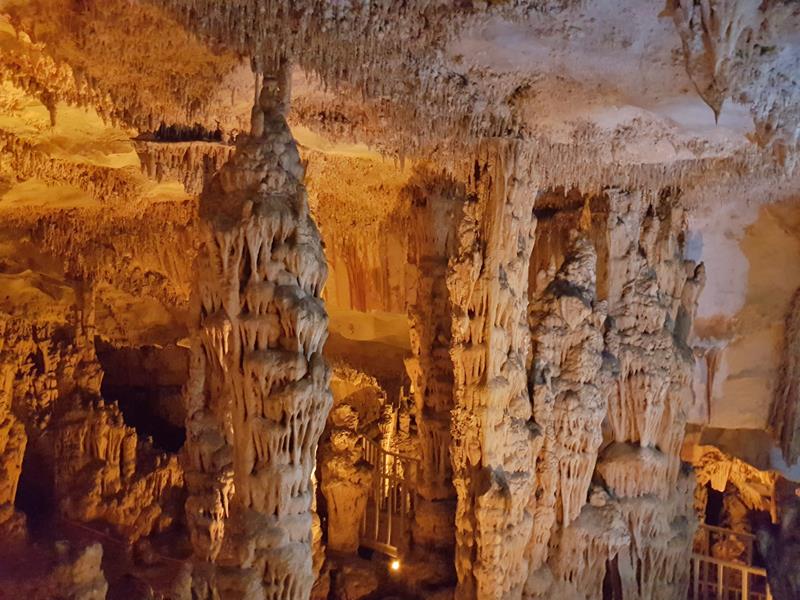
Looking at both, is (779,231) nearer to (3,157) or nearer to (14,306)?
(3,157)

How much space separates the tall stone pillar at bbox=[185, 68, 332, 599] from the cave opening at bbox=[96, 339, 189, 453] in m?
8.24

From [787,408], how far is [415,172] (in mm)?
5591

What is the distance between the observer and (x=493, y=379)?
666 centimetres

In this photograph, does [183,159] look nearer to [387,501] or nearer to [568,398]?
[568,398]

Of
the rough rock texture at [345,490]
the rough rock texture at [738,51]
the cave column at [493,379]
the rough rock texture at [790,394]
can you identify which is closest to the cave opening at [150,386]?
the rough rock texture at [345,490]

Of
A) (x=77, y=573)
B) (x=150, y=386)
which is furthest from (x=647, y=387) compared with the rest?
(x=150, y=386)

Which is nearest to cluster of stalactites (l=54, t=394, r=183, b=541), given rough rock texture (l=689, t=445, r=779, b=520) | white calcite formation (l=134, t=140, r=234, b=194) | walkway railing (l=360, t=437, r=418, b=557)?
walkway railing (l=360, t=437, r=418, b=557)

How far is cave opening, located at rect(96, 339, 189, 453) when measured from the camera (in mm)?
12508

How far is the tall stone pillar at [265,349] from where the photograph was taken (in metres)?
4.55

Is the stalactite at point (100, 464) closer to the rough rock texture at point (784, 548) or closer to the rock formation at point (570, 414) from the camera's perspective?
the rock formation at point (570, 414)

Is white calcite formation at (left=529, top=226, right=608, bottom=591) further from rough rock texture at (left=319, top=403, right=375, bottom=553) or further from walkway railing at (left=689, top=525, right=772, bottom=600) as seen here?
rough rock texture at (left=319, top=403, right=375, bottom=553)

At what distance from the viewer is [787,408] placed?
9461mm

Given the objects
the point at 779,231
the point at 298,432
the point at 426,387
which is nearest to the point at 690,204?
the point at 779,231

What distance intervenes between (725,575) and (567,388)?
4.43 meters
